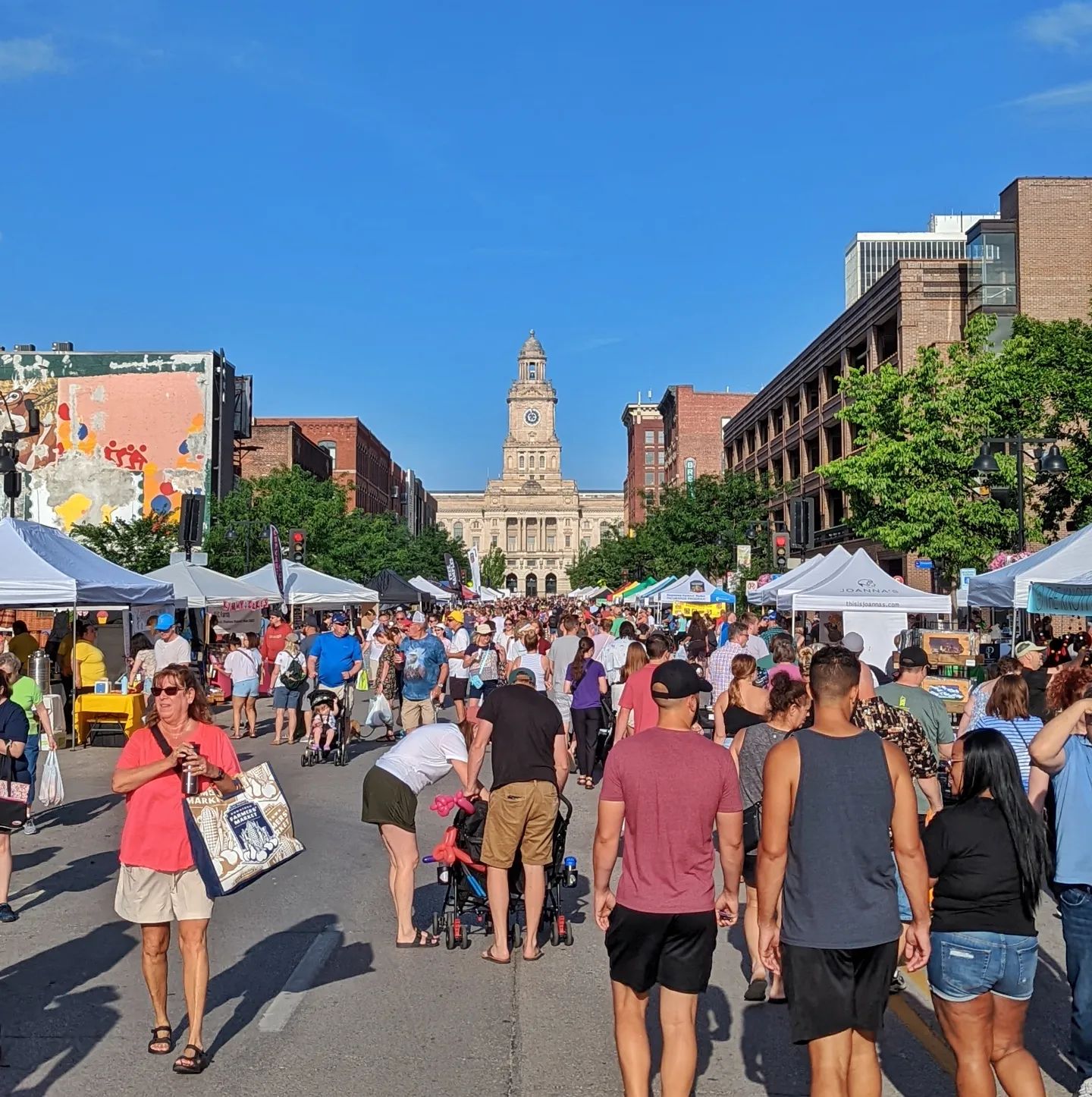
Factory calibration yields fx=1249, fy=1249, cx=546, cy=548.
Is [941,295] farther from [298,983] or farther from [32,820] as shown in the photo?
[298,983]

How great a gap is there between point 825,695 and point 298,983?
354 centimetres

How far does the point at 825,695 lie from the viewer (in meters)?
4.42

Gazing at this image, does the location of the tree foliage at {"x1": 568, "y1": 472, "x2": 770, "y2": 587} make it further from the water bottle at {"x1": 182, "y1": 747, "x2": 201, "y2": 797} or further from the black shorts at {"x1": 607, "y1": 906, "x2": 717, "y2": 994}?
the black shorts at {"x1": 607, "y1": 906, "x2": 717, "y2": 994}

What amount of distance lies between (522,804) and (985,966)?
3194 mm

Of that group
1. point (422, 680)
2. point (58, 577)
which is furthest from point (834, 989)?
point (58, 577)

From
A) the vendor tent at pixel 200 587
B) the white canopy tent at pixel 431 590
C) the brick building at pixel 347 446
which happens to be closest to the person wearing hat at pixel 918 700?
the vendor tent at pixel 200 587

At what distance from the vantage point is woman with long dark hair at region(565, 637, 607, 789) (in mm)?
13508

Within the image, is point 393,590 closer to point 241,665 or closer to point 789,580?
point 789,580

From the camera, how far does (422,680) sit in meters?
15.8

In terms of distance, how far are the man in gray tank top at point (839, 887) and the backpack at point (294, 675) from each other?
13461 mm

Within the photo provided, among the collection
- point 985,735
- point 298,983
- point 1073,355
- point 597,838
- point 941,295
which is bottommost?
point 298,983

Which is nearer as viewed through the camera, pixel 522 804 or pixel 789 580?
pixel 522 804

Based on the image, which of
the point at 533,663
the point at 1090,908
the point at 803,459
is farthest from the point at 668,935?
the point at 803,459

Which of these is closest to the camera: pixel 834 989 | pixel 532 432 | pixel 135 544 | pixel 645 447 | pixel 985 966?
pixel 834 989
